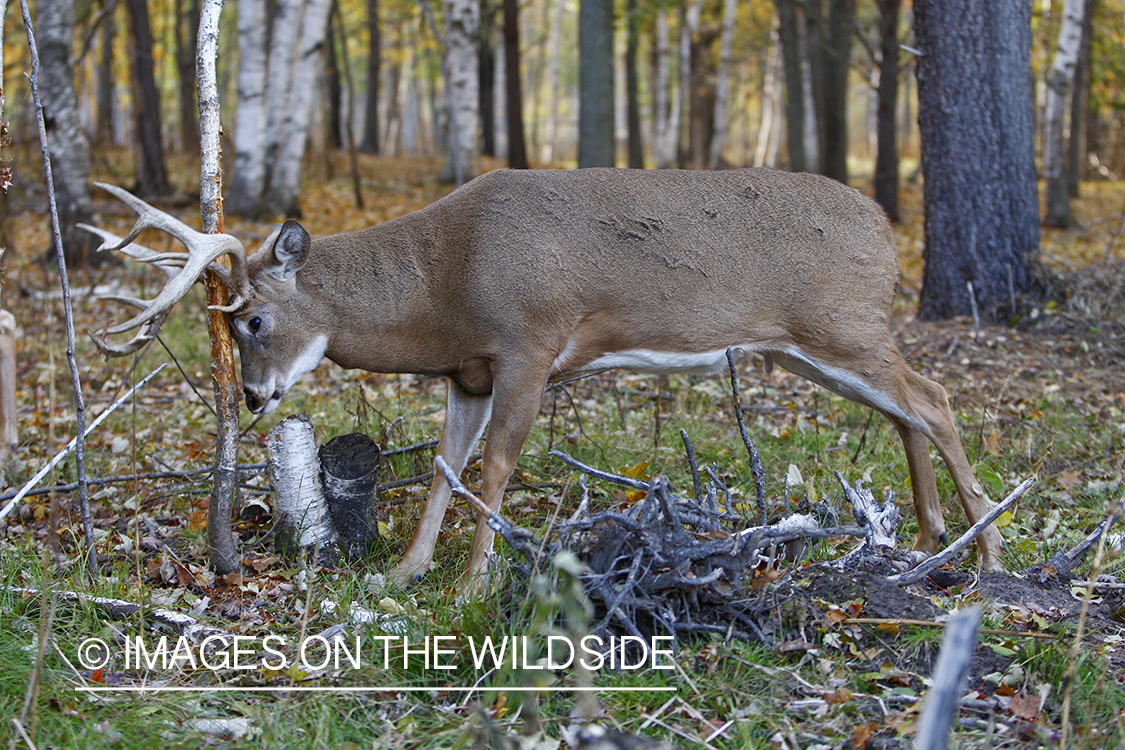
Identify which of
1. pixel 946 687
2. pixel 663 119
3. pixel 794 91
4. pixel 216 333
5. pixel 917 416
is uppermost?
pixel 794 91

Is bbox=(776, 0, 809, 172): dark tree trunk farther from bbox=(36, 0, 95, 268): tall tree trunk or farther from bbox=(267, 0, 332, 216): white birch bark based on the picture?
bbox=(36, 0, 95, 268): tall tree trunk

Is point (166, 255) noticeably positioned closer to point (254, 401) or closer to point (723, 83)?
point (254, 401)

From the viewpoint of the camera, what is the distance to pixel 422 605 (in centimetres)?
380

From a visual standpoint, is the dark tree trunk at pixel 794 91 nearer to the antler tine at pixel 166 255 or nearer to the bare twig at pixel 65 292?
the antler tine at pixel 166 255

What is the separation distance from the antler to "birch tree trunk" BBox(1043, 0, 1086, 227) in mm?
12794

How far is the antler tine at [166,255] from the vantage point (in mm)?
3613

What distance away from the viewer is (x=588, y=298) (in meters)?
4.21

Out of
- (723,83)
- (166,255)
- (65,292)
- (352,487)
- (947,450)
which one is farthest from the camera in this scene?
(723,83)

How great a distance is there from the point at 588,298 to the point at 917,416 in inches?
61.8

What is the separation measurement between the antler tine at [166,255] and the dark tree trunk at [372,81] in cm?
1821

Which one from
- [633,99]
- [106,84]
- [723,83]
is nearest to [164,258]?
[633,99]

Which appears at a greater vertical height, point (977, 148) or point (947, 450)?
point (977, 148)

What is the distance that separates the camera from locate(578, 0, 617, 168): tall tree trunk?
45.0 ft

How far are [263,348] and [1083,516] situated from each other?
12.8 feet
